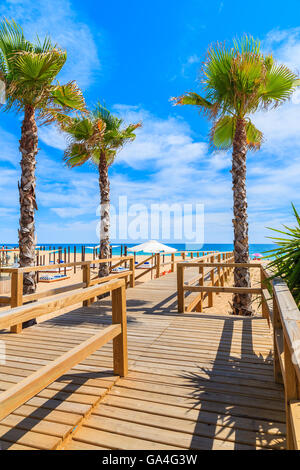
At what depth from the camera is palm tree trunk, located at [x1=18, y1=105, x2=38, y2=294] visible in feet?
21.9

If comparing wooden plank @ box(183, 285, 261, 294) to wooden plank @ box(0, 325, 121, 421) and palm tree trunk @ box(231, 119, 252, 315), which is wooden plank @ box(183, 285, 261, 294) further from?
wooden plank @ box(0, 325, 121, 421)

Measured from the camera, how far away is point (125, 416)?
87.3 inches

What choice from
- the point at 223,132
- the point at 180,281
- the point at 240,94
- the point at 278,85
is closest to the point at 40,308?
the point at 180,281

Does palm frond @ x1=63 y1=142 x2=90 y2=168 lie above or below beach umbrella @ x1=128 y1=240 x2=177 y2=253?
above

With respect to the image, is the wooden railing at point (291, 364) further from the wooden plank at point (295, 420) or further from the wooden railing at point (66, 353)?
the wooden railing at point (66, 353)

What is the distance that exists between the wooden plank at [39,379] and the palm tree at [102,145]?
333 inches

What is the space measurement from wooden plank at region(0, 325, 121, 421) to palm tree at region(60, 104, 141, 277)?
27.7 ft

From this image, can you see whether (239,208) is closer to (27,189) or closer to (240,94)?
(240,94)

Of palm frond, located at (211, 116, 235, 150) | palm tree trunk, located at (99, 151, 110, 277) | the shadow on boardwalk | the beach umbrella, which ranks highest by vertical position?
palm frond, located at (211, 116, 235, 150)

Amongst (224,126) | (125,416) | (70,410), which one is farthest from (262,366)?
(224,126)

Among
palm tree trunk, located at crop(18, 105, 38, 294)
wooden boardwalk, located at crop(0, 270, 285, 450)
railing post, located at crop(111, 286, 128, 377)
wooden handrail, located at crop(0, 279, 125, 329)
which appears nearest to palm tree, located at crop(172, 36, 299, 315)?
wooden boardwalk, located at crop(0, 270, 285, 450)

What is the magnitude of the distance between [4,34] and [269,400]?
28.1 feet

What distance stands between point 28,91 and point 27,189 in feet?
7.70
